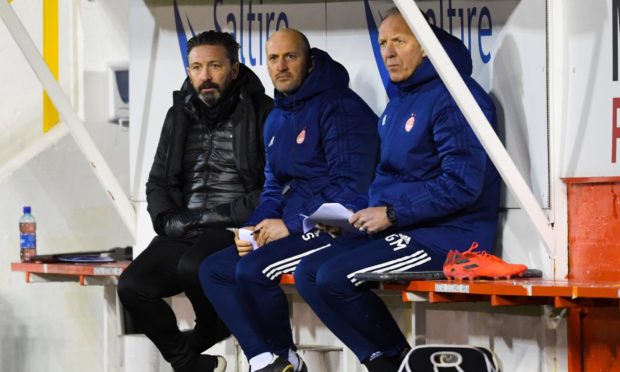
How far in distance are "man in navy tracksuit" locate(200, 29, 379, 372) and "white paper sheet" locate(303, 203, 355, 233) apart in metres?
0.08

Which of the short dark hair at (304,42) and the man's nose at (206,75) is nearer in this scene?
the short dark hair at (304,42)

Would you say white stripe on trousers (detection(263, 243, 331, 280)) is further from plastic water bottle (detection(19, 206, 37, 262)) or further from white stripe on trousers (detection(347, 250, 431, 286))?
plastic water bottle (detection(19, 206, 37, 262))

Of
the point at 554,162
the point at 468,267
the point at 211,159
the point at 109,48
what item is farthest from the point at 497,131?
the point at 109,48

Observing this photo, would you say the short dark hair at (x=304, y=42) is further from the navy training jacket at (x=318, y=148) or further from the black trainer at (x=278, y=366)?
the black trainer at (x=278, y=366)

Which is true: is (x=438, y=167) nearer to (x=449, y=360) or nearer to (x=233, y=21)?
(x=449, y=360)

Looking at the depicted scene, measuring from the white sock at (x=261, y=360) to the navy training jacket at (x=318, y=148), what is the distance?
514 millimetres

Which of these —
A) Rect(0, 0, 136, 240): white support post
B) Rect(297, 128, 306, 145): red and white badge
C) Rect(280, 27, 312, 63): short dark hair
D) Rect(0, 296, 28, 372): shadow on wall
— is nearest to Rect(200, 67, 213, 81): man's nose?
Rect(280, 27, 312, 63): short dark hair

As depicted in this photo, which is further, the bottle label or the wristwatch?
the bottle label

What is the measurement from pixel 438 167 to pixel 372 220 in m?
Answer: 0.33

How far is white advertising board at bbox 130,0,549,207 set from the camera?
518 centimetres

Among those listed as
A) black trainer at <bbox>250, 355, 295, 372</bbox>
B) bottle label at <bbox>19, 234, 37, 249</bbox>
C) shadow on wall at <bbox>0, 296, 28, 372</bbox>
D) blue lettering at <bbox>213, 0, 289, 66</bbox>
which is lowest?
shadow on wall at <bbox>0, 296, 28, 372</bbox>

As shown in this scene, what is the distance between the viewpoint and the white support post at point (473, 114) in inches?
191

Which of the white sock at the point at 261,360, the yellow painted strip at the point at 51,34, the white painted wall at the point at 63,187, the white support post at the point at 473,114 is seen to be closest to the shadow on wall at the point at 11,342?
the white painted wall at the point at 63,187

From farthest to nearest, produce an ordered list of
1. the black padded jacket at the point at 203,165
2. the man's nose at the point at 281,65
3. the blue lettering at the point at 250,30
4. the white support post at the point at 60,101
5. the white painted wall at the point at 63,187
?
the white painted wall at the point at 63,187, the blue lettering at the point at 250,30, the white support post at the point at 60,101, the black padded jacket at the point at 203,165, the man's nose at the point at 281,65
